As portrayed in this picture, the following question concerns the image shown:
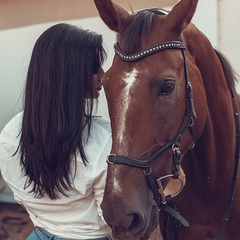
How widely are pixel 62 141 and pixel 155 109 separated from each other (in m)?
0.43

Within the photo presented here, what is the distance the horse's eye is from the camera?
6.43ft

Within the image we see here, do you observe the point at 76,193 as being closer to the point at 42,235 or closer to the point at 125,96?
the point at 42,235

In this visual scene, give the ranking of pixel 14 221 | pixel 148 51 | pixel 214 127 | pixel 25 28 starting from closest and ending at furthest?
pixel 148 51
pixel 214 127
pixel 25 28
pixel 14 221

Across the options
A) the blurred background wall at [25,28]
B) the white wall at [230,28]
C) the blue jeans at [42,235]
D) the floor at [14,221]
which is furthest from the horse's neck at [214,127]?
the floor at [14,221]

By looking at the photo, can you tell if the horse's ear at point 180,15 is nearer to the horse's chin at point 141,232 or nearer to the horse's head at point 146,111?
the horse's head at point 146,111

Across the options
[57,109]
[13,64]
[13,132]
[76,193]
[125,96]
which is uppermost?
[125,96]

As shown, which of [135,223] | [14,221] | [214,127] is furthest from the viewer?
[14,221]

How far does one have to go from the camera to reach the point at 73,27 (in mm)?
2254

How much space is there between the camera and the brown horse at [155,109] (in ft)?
6.17

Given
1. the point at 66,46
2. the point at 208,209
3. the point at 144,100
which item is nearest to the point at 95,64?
the point at 66,46

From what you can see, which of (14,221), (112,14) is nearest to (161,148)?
(112,14)

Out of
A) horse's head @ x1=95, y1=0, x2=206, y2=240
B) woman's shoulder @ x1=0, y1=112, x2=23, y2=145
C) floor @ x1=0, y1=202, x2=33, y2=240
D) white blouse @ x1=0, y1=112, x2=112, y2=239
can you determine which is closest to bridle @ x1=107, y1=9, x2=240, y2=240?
horse's head @ x1=95, y1=0, x2=206, y2=240

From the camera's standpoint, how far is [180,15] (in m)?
2.03

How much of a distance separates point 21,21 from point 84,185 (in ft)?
10.6
